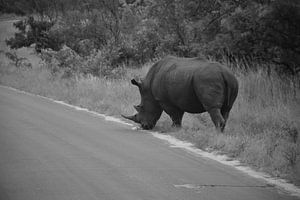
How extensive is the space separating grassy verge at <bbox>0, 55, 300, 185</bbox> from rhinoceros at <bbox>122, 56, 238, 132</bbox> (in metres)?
0.39

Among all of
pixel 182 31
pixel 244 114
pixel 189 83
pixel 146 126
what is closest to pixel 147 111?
pixel 146 126

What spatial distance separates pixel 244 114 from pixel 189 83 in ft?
6.47

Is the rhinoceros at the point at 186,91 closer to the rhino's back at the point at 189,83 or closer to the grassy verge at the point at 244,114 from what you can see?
the rhino's back at the point at 189,83

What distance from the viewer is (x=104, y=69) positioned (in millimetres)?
22750

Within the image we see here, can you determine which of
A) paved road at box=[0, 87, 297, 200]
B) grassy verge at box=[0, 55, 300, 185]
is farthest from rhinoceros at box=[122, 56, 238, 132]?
paved road at box=[0, 87, 297, 200]

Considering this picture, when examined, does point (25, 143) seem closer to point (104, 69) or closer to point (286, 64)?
point (286, 64)

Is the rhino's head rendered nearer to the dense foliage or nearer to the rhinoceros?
the rhinoceros

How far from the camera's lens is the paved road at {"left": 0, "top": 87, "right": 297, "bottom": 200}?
7387 millimetres

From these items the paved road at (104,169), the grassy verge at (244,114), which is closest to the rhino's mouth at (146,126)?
the grassy verge at (244,114)

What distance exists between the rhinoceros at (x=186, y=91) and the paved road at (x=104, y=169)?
1006 mm

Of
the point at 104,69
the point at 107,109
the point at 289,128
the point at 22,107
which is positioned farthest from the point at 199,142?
the point at 104,69

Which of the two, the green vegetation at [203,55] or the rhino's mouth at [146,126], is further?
the rhino's mouth at [146,126]

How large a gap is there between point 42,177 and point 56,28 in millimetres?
25001

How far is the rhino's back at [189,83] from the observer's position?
12.2 metres
